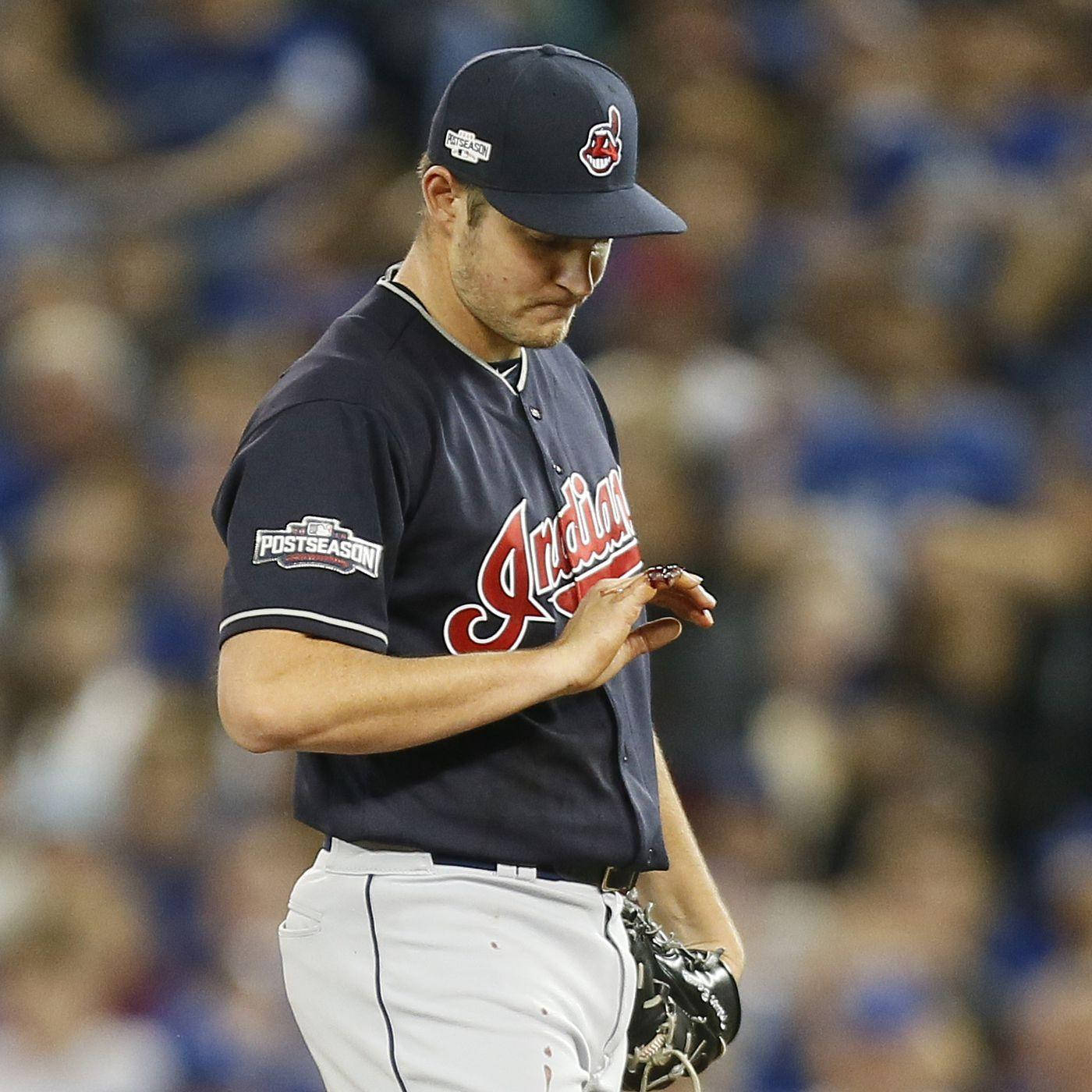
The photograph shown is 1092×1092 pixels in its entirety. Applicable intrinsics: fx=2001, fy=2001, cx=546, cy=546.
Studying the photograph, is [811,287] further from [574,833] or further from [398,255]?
[574,833]

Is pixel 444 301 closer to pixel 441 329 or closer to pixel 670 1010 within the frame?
pixel 441 329

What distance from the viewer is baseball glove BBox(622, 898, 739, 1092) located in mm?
2574

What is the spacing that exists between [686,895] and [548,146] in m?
1.10

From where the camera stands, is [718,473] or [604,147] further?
[718,473]

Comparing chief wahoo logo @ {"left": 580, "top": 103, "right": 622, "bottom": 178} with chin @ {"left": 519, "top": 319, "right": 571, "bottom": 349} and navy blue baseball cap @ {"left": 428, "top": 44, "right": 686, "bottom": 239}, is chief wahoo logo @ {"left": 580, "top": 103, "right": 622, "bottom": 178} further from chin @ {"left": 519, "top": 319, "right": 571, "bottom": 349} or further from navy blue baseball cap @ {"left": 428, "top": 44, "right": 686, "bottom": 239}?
chin @ {"left": 519, "top": 319, "right": 571, "bottom": 349}

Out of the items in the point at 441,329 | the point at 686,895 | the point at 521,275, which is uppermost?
the point at 521,275

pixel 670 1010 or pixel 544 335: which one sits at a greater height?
pixel 544 335

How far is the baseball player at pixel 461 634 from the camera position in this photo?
2.24 meters

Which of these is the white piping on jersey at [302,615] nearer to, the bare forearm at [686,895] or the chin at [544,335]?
the chin at [544,335]

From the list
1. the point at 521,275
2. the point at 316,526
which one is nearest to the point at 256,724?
the point at 316,526

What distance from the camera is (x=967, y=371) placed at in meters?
6.22

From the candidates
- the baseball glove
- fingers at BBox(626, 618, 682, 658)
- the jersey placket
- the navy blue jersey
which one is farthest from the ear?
the baseball glove

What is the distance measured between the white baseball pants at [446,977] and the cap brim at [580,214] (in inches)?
29.8

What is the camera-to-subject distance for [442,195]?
96.5 inches
